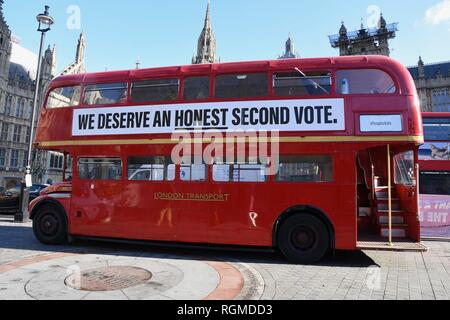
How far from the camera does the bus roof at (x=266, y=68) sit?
7543mm

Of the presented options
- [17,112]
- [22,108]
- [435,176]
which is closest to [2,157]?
[17,112]

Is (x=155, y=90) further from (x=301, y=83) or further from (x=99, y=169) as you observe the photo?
(x=301, y=83)

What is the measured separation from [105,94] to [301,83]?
5.15 meters

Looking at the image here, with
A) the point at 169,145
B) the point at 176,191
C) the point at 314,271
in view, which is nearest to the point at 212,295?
the point at 314,271

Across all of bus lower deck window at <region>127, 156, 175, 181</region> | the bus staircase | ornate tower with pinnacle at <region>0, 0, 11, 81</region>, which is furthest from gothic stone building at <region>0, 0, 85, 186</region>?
the bus staircase

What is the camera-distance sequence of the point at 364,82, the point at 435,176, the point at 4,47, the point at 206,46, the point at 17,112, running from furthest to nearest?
the point at 206,46, the point at 17,112, the point at 4,47, the point at 435,176, the point at 364,82

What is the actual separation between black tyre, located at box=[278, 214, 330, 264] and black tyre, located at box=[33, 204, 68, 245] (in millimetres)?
6031

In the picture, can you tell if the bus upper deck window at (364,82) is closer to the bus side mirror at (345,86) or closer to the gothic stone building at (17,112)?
the bus side mirror at (345,86)

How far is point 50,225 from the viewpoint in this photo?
9.51 m

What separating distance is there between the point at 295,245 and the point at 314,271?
34.8 inches

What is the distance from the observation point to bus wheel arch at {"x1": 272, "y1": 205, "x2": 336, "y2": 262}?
757cm

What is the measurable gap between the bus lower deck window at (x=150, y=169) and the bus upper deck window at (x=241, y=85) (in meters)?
2.15
